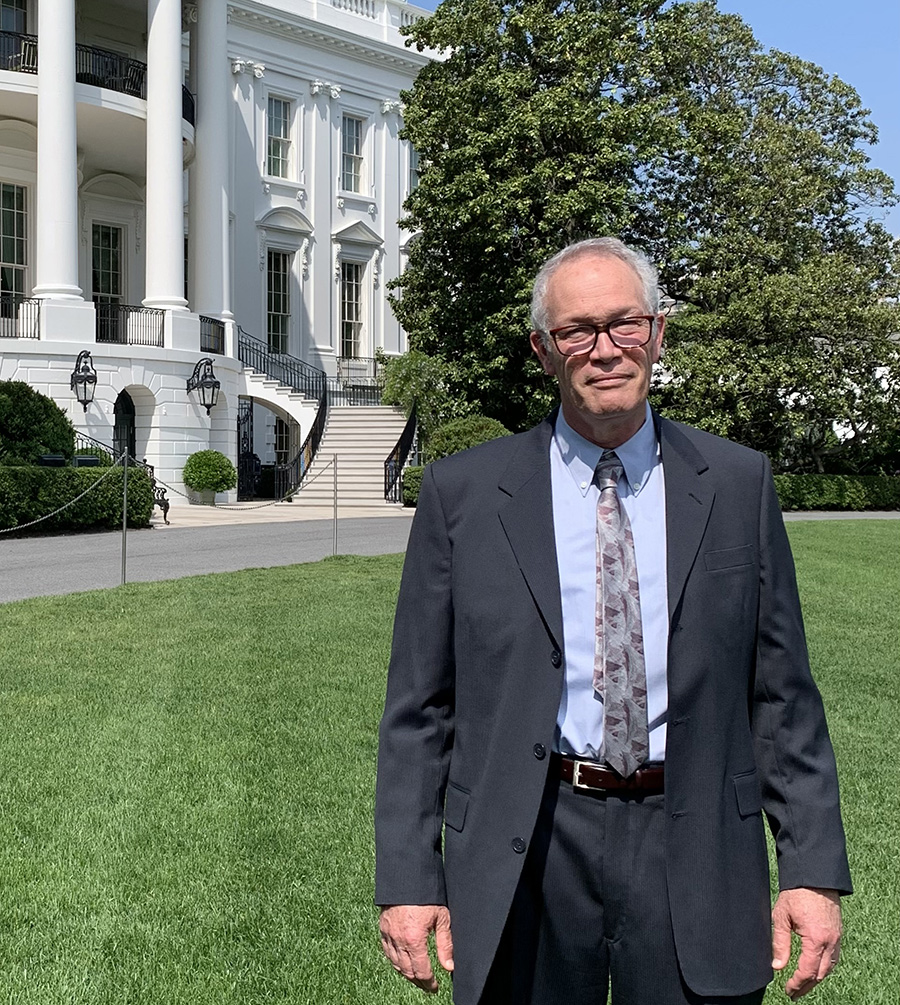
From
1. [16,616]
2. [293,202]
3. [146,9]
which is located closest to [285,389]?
[293,202]

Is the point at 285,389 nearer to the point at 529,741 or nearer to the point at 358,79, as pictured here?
the point at 358,79

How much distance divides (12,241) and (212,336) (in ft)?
18.2

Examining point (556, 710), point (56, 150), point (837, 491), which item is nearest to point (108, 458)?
point (56, 150)

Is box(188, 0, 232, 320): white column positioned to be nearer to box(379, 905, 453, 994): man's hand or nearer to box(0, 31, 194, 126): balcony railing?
box(0, 31, 194, 126): balcony railing

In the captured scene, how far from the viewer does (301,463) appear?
3072 cm

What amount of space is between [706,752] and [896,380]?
31.4 m

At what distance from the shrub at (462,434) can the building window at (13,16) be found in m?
14.1

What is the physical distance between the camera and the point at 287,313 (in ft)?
120

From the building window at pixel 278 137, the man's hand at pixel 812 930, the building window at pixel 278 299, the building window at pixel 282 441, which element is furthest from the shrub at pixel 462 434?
the man's hand at pixel 812 930

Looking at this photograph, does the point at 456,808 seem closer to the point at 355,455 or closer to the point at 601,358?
the point at 601,358

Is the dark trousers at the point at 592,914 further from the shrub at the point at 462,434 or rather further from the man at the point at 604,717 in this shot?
the shrub at the point at 462,434

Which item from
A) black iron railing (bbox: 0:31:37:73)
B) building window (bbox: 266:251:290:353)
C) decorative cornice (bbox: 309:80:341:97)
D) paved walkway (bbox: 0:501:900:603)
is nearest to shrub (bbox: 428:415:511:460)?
paved walkway (bbox: 0:501:900:603)

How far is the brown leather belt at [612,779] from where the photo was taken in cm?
234

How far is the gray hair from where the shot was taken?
2.50 metres
